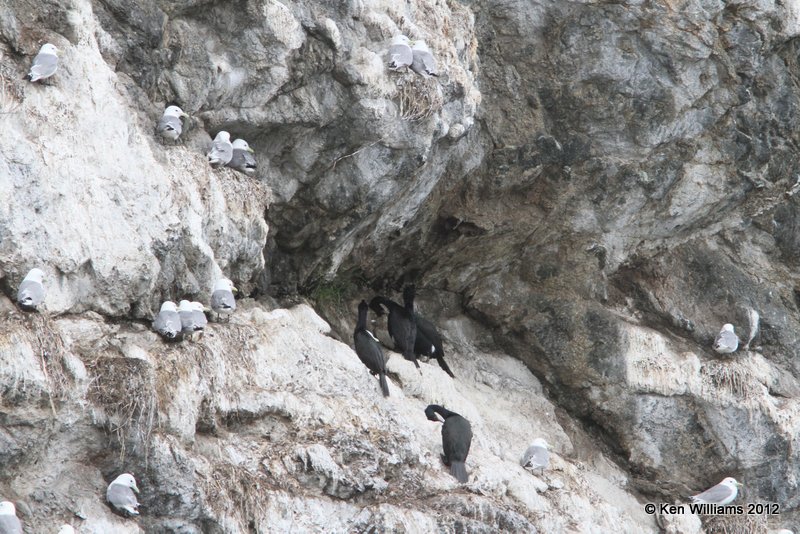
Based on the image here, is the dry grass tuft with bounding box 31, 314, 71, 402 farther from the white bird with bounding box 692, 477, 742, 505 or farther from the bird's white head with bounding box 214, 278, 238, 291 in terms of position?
the white bird with bounding box 692, 477, 742, 505

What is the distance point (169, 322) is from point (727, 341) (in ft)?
26.6

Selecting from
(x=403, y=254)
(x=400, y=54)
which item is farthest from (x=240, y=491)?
(x=403, y=254)

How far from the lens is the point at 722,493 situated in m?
16.1

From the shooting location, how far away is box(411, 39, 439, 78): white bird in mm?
14188

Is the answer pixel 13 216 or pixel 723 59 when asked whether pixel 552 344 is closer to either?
pixel 723 59

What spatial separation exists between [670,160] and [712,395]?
2906 mm

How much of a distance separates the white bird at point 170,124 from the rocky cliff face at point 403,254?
0.60ft

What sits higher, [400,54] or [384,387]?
[400,54]

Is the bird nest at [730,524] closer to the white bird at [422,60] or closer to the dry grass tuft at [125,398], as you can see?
the white bird at [422,60]

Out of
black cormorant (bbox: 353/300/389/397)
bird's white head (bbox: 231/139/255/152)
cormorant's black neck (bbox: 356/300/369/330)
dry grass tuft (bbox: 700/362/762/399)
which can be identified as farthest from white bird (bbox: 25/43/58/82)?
dry grass tuft (bbox: 700/362/762/399)

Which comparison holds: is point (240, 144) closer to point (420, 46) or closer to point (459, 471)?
point (420, 46)

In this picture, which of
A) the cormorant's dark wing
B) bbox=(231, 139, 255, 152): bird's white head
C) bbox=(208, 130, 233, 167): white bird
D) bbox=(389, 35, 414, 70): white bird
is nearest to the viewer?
the cormorant's dark wing

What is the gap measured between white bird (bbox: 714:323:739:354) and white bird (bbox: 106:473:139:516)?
9020 mm

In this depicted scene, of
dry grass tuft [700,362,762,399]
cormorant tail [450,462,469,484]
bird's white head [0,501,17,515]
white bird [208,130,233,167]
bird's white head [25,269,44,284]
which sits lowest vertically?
dry grass tuft [700,362,762,399]
